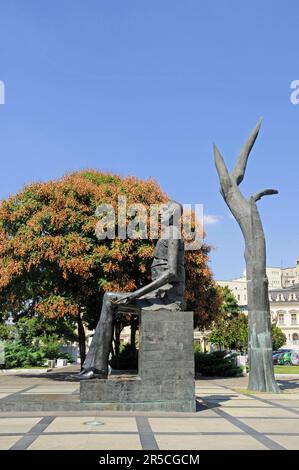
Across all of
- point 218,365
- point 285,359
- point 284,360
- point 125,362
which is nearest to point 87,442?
point 218,365

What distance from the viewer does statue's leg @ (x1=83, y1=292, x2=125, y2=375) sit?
404 inches

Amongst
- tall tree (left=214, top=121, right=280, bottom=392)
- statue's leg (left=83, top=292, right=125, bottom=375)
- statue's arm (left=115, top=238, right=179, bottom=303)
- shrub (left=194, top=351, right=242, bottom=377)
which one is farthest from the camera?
shrub (left=194, top=351, right=242, bottom=377)

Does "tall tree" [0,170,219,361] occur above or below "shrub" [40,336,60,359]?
above

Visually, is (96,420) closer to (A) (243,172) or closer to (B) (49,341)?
(A) (243,172)

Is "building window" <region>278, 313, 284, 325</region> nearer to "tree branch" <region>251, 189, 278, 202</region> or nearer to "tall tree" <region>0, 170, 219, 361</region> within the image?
"tall tree" <region>0, 170, 219, 361</region>

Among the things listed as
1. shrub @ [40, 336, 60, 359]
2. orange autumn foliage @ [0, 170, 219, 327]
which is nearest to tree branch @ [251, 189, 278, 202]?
orange autumn foliage @ [0, 170, 219, 327]

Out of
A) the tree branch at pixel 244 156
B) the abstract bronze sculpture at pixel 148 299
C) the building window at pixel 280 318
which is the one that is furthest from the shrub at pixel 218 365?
the building window at pixel 280 318

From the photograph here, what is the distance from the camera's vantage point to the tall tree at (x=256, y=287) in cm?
1695

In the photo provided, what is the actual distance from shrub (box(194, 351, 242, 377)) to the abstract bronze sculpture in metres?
18.0

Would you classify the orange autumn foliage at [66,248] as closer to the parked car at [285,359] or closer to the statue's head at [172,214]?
the statue's head at [172,214]

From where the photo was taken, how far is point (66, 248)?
65.0ft

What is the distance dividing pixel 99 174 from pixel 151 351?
15.1 metres

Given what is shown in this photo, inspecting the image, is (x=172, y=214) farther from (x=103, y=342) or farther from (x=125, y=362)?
(x=125, y=362)

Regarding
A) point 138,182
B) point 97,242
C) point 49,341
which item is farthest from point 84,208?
point 49,341
